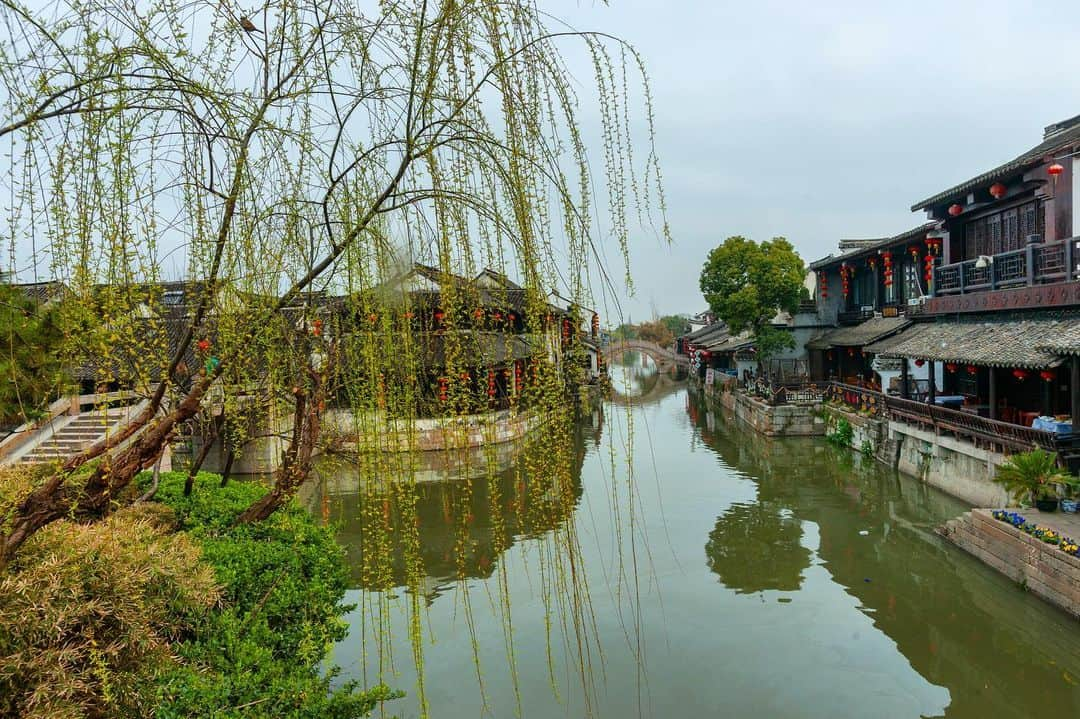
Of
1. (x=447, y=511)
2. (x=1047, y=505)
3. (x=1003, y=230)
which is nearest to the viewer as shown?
(x=447, y=511)

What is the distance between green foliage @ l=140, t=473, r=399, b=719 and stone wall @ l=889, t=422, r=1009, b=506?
30.4ft

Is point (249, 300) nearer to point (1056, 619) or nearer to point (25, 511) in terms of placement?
point (25, 511)

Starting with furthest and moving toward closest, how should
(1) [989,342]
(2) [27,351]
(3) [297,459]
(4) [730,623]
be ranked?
1. (1) [989,342]
2. (4) [730,623]
3. (3) [297,459]
4. (2) [27,351]

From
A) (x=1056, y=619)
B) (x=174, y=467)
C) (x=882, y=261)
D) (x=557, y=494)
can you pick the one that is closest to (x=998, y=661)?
(x=1056, y=619)

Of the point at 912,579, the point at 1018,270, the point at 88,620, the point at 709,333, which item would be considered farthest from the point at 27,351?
the point at 709,333

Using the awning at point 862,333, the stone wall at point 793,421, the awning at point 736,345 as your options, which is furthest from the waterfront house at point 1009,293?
the awning at point 736,345

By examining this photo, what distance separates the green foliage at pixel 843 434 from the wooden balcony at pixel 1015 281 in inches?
136

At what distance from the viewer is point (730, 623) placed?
7.45 metres

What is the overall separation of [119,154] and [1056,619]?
859cm

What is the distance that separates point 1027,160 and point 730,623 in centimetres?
962

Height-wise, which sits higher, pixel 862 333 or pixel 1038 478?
pixel 862 333

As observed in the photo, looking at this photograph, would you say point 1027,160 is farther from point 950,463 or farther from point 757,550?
point 757,550

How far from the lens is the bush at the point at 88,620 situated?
8.54ft

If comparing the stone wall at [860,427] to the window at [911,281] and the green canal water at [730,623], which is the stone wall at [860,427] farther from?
the window at [911,281]
